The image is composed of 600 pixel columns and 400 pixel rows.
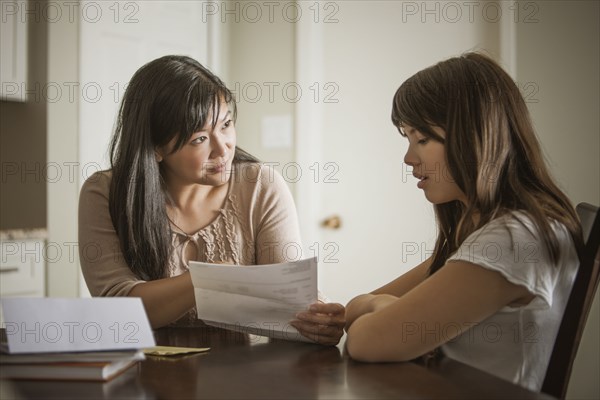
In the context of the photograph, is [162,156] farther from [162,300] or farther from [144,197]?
[162,300]

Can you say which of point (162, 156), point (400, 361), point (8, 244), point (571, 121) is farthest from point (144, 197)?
point (571, 121)

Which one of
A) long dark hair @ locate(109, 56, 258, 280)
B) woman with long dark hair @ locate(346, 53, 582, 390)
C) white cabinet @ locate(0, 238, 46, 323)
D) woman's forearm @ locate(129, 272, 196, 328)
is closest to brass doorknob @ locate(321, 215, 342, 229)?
white cabinet @ locate(0, 238, 46, 323)

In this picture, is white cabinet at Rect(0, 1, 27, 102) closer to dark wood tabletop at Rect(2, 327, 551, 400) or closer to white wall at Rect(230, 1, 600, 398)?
white wall at Rect(230, 1, 600, 398)

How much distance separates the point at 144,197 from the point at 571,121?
66.1 inches

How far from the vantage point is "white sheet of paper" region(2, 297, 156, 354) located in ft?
3.46

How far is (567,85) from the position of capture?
2.71m

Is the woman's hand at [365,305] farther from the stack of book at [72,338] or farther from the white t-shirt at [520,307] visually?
the stack of book at [72,338]

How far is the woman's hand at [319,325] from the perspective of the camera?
1.30 m

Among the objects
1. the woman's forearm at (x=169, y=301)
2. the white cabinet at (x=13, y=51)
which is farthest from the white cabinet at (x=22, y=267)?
the woman's forearm at (x=169, y=301)

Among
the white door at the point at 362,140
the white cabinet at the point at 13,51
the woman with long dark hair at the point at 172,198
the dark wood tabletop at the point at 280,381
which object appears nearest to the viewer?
the dark wood tabletop at the point at 280,381

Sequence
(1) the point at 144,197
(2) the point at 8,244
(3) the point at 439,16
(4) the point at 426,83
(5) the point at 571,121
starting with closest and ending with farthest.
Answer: (4) the point at 426,83
(1) the point at 144,197
(5) the point at 571,121
(2) the point at 8,244
(3) the point at 439,16

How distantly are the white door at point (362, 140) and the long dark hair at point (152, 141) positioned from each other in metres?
1.69

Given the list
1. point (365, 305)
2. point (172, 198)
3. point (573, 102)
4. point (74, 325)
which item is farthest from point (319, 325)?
point (573, 102)

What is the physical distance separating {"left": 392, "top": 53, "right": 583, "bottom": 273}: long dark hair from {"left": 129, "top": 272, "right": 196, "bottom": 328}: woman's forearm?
22.9 inches
